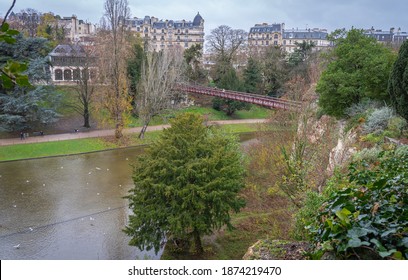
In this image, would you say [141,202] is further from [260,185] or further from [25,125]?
[25,125]

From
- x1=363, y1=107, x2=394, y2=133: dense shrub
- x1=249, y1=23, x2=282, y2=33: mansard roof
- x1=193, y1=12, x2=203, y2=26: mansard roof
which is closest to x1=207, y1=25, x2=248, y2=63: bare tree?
x1=193, y1=12, x2=203, y2=26: mansard roof

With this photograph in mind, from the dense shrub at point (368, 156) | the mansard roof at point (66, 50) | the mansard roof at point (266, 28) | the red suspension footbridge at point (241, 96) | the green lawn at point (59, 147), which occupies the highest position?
the mansard roof at point (266, 28)

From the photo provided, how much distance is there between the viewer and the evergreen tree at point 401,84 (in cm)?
862

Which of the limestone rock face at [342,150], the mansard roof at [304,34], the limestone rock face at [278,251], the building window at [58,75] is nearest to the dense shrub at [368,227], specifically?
the limestone rock face at [278,251]

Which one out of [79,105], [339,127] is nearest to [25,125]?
[79,105]

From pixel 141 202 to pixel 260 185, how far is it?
5.35 m

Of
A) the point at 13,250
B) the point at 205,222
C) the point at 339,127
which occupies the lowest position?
the point at 13,250

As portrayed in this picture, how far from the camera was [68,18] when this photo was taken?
98.1ft

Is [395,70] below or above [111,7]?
below

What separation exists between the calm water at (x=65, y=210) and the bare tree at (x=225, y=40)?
18.2 m

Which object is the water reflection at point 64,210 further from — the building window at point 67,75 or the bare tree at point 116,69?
the building window at point 67,75

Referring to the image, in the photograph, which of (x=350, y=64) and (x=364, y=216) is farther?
(x=350, y=64)

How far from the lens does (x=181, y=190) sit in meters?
7.30

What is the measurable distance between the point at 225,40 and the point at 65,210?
2408 centimetres
